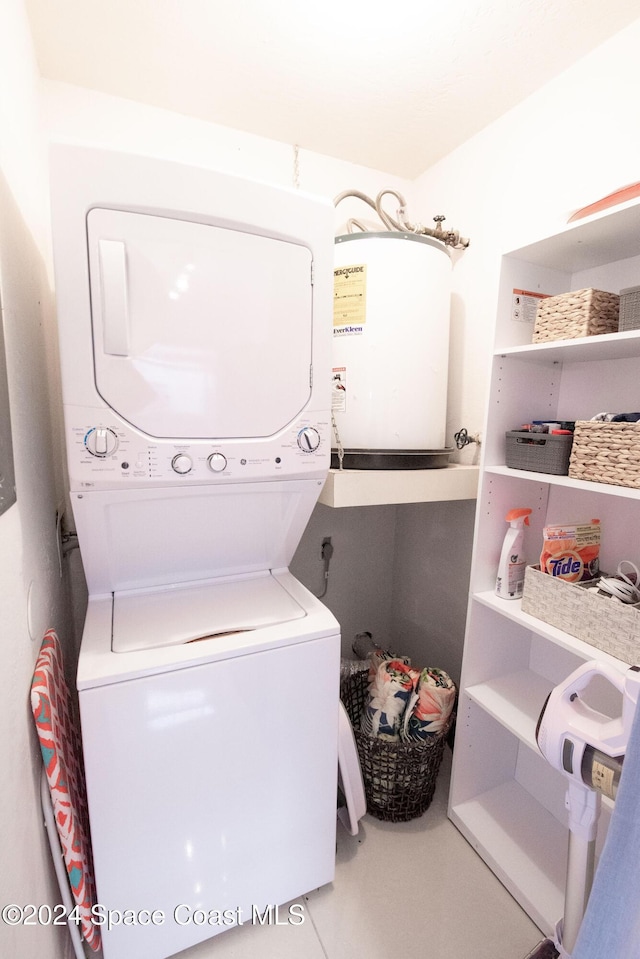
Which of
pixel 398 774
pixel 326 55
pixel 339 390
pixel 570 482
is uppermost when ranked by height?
pixel 326 55

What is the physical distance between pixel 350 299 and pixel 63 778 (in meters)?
1.53

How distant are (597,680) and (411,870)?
Result: 861 millimetres

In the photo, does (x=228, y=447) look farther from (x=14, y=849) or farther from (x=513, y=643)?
(x=513, y=643)

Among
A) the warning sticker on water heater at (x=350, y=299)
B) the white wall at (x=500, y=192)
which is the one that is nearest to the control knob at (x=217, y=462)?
the warning sticker on water heater at (x=350, y=299)

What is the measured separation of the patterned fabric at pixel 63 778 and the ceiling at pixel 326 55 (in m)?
1.72

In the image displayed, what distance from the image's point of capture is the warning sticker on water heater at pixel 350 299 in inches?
56.0

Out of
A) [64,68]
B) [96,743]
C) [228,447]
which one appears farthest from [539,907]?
[64,68]

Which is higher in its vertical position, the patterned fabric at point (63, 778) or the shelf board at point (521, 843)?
Answer: the patterned fabric at point (63, 778)

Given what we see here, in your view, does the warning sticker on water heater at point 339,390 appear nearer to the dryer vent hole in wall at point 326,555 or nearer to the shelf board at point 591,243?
the shelf board at point 591,243

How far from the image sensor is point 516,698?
1.42 meters

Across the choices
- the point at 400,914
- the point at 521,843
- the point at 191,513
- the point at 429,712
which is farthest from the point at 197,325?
the point at 521,843

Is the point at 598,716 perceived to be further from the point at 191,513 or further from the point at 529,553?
the point at 191,513

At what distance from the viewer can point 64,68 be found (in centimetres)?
139

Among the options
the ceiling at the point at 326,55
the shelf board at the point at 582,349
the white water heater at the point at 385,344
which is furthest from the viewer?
the white water heater at the point at 385,344
